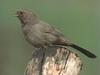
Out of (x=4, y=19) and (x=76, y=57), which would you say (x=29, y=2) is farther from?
(x=76, y=57)

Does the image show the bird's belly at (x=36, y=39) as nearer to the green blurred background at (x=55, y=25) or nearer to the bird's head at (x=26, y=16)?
the bird's head at (x=26, y=16)

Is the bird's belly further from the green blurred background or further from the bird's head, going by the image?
the green blurred background

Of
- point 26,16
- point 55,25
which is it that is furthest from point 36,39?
point 55,25

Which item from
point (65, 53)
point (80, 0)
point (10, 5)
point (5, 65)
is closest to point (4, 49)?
point (5, 65)

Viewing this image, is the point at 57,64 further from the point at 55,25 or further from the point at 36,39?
the point at 55,25

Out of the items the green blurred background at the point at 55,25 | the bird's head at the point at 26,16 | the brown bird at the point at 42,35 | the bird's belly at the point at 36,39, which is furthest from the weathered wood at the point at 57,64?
the green blurred background at the point at 55,25

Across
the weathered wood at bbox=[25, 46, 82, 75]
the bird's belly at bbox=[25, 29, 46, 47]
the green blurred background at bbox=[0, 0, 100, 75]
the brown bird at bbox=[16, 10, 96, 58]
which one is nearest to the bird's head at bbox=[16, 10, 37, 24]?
the brown bird at bbox=[16, 10, 96, 58]
